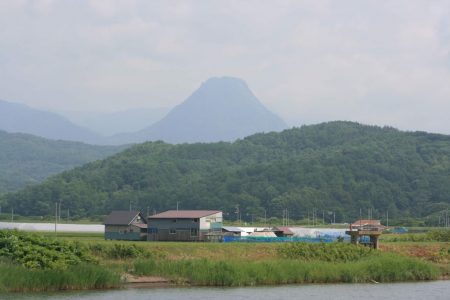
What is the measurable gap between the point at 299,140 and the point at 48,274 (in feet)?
521

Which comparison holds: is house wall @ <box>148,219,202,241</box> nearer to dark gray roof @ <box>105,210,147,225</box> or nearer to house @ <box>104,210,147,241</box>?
house @ <box>104,210,147,241</box>

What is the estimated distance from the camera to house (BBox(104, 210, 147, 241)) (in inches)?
2443

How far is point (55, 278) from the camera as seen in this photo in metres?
34.8

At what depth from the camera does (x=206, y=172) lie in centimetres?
16012

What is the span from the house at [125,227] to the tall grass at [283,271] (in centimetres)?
2135

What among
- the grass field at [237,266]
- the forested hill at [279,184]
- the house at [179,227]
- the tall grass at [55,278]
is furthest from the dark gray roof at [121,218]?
the forested hill at [279,184]

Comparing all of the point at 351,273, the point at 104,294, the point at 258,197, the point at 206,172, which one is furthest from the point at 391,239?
the point at 206,172

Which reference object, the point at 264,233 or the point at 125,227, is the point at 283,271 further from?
the point at 264,233

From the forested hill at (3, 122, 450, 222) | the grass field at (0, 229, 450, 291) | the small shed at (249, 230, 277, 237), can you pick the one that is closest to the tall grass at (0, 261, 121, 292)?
the grass field at (0, 229, 450, 291)

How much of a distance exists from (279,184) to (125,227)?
74.0m

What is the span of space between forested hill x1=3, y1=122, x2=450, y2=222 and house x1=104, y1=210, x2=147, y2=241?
58277mm

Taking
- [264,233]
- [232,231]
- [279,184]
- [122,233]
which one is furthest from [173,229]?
[279,184]

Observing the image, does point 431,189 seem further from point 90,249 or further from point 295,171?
point 90,249

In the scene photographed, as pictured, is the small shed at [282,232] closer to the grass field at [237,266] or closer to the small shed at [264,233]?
the small shed at [264,233]
